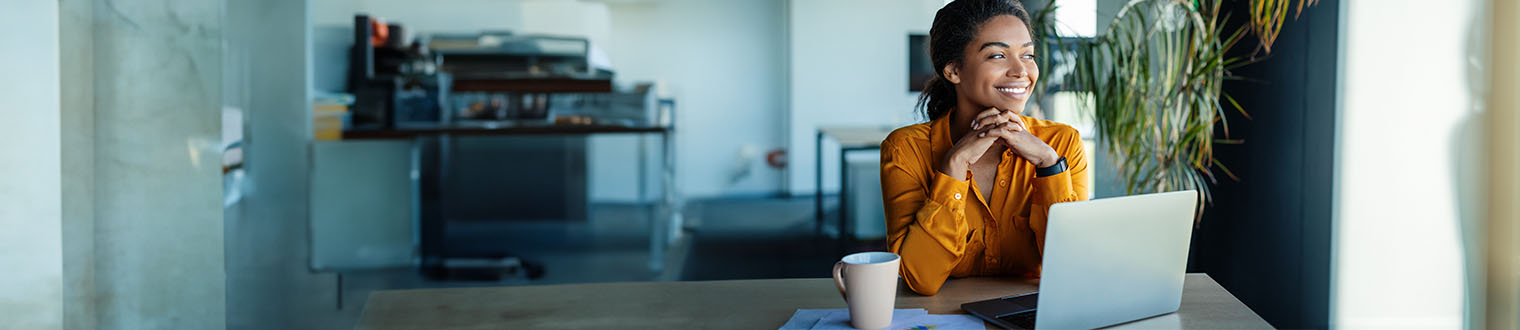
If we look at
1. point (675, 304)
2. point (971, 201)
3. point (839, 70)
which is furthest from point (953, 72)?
point (839, 70)

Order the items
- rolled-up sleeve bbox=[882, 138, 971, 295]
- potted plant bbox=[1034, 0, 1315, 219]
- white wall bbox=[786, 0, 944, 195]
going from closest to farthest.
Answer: rolled-up sleeve bbox=[882, 138, 971, 295], potted plant bbox=[1034, 0, 1315, 219], white wall bbox=[786, 0, 944, 195]

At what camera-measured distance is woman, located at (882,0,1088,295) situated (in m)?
1.43

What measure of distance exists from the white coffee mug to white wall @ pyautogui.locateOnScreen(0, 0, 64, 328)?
1.95 m

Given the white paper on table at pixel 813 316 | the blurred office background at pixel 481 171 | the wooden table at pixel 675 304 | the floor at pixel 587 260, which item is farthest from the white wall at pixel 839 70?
the white paper on table at pixel 813 316

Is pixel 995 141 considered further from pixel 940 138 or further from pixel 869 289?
pixel 869 289

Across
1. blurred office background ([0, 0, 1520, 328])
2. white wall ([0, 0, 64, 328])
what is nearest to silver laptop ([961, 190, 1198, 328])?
blurred office background ([0, 0, 1520, 328])

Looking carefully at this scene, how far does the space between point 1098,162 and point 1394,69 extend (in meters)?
0.91

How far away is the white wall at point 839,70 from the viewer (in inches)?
265

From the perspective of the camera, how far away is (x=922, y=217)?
4.73 feet

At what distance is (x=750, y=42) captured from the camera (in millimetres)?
7199

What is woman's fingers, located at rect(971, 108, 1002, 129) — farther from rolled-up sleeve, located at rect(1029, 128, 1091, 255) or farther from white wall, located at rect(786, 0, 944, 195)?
white wall, located at rect(786, 0, 944, 195)

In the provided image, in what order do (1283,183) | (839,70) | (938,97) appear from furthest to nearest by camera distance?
(839,70) < (1283,183) < (938,97)

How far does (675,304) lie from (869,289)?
279 millimetres

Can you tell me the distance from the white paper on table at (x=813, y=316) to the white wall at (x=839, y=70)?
552cm
